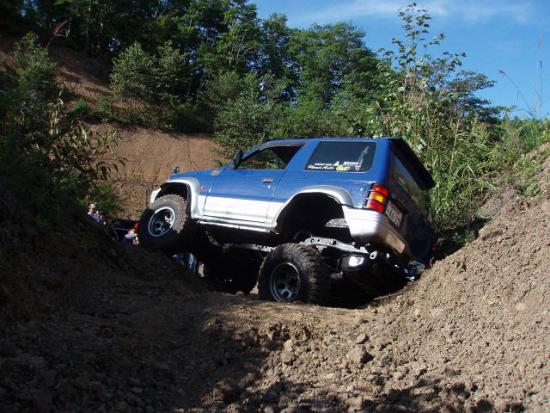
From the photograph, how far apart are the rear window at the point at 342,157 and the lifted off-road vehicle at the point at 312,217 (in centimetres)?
1

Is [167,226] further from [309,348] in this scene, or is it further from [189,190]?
[309,348]

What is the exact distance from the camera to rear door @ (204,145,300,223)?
7.39 metres

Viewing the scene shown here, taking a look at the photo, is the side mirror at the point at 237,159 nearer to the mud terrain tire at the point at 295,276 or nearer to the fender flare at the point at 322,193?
the fender flare at the point at 322,193

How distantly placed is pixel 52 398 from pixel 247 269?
5.76 m

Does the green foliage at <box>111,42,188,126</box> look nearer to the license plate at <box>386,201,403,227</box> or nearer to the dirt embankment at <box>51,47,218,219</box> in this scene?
the dirt embankment at <box>51,47,218,219</box>

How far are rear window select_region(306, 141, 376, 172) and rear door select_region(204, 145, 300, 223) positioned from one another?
1.49 feet

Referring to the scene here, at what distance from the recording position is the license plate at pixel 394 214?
21.5 ft

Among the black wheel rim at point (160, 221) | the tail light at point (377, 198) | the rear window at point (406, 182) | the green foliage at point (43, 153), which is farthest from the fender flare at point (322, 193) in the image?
the green foliage at point (43, 153)

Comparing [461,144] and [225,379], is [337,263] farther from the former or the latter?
[461,144]

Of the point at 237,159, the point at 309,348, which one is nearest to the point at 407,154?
the point at 237,159

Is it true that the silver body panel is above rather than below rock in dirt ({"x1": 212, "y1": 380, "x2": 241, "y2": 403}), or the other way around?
above

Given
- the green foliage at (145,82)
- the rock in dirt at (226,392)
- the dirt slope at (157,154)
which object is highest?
the green foliage at (145,82)

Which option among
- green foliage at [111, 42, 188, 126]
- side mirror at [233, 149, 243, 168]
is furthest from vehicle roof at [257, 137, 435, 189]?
green foliage at [111, 42, 188, 126]

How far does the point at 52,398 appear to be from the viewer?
3396mm
